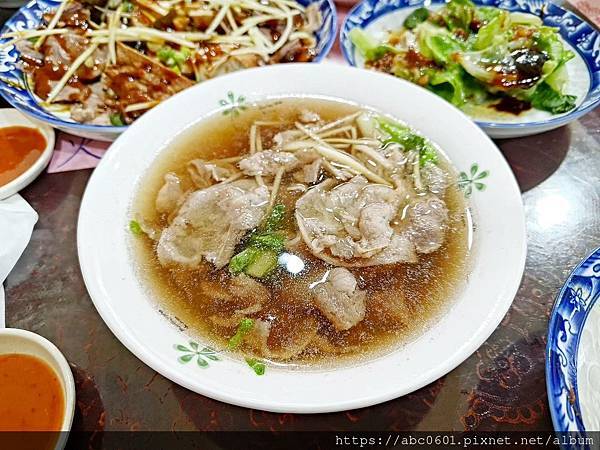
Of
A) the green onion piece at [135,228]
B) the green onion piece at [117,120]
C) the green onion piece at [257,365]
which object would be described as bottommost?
the green onion piece at [257,365]

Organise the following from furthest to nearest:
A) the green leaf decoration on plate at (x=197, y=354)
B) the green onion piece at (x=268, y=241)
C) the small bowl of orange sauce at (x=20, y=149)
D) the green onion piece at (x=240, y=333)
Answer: the small bowl of orange sauce at (x=20, y=149)
the green onion piece at (x=268, y=241)
the green onion piece at (x=240, y=333)
the green leaf decoration on plate at (x=197, y=354)

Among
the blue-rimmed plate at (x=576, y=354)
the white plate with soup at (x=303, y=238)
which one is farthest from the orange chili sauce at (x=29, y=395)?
the blue-rimmed plate at (x=576, y=354)

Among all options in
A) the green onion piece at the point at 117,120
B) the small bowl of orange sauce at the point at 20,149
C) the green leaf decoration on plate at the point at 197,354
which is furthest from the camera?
the green onion piece at the point at 117,120

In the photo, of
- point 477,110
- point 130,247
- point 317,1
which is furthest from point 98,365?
point 317,1

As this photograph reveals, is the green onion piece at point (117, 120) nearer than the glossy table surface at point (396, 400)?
No

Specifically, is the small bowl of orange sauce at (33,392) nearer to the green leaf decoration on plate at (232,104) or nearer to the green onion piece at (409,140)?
the green leaf decoration on plate at (232,104)

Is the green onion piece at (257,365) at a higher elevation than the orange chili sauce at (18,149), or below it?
below
